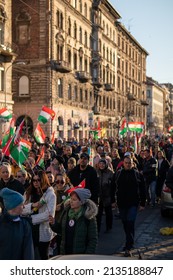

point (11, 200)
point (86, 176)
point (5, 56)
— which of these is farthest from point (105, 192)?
point (5, 56)

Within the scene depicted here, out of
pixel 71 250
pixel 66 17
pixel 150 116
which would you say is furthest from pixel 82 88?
pixel 150 116

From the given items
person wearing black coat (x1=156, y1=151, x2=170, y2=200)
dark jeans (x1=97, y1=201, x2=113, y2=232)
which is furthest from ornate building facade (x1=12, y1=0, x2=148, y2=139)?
dark jeans (x1=97, y1=201, x2=113, y2=232)

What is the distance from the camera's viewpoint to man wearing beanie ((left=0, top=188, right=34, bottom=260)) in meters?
4.18

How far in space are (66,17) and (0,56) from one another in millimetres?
14007

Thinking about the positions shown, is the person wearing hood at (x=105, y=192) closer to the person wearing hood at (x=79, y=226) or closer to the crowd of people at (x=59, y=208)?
the crowd of people at (x=59, y=208)

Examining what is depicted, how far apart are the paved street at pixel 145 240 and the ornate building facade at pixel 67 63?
25.5 meters

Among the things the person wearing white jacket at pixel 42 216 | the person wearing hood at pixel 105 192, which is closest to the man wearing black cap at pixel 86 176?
the person wearing hood at pixel 105 192

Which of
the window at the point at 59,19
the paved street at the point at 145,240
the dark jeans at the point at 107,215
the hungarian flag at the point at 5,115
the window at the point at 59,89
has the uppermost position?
the window at the point at 59,19

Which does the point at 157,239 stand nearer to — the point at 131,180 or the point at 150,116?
the point at 131,180

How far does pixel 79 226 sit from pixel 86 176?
3671 mm

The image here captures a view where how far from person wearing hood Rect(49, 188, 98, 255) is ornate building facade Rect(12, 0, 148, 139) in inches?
1223

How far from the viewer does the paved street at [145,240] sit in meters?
7.97

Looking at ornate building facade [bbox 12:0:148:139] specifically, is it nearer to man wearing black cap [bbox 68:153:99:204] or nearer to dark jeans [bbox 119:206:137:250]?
man wearing black cap [bbox 68:153:99:204]

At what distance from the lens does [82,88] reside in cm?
5012
